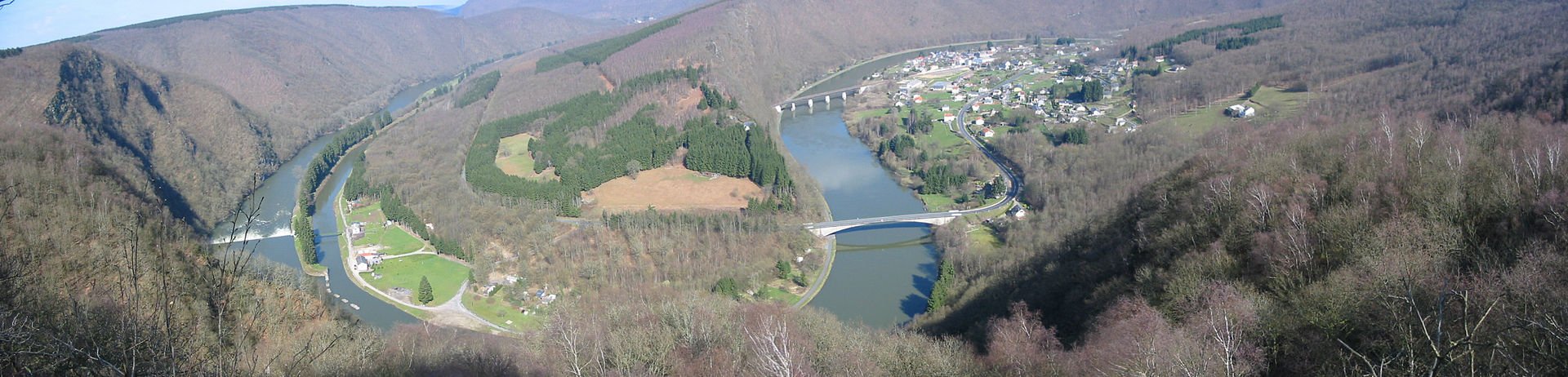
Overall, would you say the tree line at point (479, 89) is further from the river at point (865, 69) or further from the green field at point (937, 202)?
the green field at point (937, 202)

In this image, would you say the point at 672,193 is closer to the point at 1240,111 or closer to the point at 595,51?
the point at 1240,111

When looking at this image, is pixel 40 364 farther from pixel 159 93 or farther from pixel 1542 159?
pixel 159 93

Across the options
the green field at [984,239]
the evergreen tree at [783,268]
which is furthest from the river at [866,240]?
the green field at [984,239]

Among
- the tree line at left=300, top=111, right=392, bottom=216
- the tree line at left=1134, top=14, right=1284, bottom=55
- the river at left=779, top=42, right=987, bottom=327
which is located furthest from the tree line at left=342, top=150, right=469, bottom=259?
the tree line at left=1134, top=14, right=1284, bottom=55

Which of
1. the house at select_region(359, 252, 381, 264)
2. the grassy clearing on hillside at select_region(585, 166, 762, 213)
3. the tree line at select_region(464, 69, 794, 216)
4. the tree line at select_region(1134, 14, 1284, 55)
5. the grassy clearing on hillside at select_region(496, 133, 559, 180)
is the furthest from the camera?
the tree line at select_region(1134, 14, 1284, 55)

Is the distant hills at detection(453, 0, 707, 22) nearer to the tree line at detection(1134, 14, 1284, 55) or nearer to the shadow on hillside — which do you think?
the tree line at detection(1134, 14, 1284, 55)

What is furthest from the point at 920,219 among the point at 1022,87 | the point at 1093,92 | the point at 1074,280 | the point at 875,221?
the point at 1022,87
